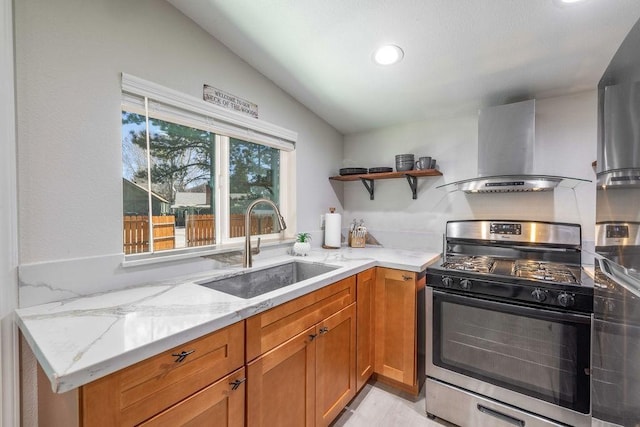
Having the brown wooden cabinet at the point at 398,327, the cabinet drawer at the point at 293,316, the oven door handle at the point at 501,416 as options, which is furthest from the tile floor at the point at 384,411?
the cabinet drawer at the point at 293,316

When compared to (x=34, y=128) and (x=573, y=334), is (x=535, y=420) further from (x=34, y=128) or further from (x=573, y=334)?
(x=34, y=128)

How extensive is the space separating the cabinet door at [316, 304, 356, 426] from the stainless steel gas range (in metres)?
0.47

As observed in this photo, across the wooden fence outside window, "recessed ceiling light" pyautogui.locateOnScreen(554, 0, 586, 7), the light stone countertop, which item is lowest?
the light stone countertop

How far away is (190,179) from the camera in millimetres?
1642

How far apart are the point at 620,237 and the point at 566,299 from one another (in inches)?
30.3

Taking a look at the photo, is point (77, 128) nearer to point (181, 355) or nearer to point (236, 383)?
point (181, 355)

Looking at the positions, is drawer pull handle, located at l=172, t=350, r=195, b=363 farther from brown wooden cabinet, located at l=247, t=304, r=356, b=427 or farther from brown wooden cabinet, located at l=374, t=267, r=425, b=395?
brown wooden cabinet, located at l=374, t=267, r=425, b=395

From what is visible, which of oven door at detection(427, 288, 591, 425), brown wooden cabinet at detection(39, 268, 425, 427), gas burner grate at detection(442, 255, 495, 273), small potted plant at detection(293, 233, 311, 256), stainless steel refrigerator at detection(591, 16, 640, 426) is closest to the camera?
stainless steel refrigerator at detection(591, 16, 640, 426)

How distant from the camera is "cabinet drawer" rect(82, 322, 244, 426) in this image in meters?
0.69

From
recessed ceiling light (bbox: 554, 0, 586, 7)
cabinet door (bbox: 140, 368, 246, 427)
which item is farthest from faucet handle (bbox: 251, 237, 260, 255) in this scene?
recessed ceiling light (bbox: 554, 0, 586, 7)

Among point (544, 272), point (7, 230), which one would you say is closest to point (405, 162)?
point (544, 272)

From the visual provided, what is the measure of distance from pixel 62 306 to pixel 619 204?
183 cm

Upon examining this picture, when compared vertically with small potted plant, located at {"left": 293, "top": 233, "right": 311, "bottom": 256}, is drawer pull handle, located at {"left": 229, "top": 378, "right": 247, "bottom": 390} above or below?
below

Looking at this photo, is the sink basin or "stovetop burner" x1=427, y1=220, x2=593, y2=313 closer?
"stovetop burner" x1=427, y1=220, x2=593, y2=313
